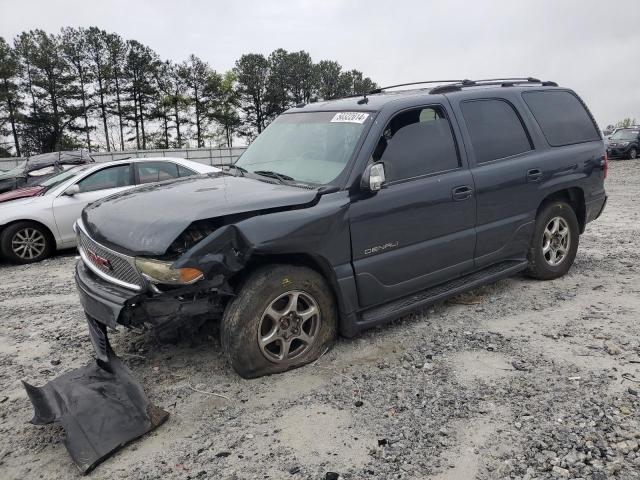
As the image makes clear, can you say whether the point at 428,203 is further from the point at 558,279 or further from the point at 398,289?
the point at 558,279

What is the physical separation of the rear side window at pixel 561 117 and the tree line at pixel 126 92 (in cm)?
4516

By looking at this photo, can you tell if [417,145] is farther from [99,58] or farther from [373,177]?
[99,58]

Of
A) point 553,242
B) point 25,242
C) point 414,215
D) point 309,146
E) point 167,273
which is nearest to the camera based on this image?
point 167,273

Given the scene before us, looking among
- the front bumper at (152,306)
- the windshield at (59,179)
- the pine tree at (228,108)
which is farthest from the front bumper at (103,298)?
the pine tree at (228,108)

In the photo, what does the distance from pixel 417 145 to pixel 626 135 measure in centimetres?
2714

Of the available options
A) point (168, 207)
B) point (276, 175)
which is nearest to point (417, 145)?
point (276, 175)

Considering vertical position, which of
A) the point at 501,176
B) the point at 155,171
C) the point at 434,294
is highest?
the point at 155,171

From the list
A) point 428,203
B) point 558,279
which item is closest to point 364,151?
point 428,203

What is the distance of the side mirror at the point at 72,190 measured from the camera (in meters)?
7.57

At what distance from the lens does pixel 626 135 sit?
26.3 metres

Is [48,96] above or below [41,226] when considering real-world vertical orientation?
above

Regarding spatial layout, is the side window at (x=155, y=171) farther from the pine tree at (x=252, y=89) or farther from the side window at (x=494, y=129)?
the pine tree at (x=252, y=89)

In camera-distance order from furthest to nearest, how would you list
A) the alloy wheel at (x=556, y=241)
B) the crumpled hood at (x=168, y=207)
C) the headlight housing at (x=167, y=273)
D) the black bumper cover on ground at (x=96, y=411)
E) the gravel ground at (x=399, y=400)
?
the alloy wheel at (x=556, y=241) → the crumpled hood at (x=168, y=207) → the headlight housing at (x=167, y=273) → the black bumper cover on ground at (x=96, y=411) → the gravel ground at (x=399, y=400)

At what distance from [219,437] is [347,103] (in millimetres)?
2852
